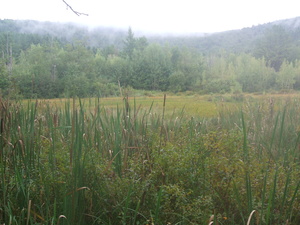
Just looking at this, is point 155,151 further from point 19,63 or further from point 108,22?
point 108,22

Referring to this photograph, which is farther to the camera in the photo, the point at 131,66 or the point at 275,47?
the point at 275,47

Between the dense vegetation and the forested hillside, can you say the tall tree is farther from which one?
the dense vegetation

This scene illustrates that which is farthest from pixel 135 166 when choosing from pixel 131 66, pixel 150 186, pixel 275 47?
pixel 275 47

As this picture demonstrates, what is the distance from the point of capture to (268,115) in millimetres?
3488

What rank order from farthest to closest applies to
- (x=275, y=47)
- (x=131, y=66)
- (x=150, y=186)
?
(x=275, y=47), (x=131, y=66), (x=150, y=186)

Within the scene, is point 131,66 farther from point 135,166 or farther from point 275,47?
point 135,166

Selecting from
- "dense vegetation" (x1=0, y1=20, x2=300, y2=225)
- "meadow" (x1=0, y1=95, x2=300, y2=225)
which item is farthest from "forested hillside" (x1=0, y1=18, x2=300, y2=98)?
"meadow" (x1=0, y1=95, x2=300, y2=225)

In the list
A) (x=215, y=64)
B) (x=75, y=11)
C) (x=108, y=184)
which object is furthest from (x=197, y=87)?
(x=108, y=184)

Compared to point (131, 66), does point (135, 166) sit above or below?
below

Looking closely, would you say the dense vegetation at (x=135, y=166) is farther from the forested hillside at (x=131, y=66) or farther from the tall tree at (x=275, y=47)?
the tall tree at (x=275, y=47)

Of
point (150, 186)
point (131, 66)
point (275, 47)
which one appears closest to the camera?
point (150, 186)

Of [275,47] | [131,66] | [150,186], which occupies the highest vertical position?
[275,47]

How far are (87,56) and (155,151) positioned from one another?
9.21 m

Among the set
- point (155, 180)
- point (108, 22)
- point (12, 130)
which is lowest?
point (155, 180)
